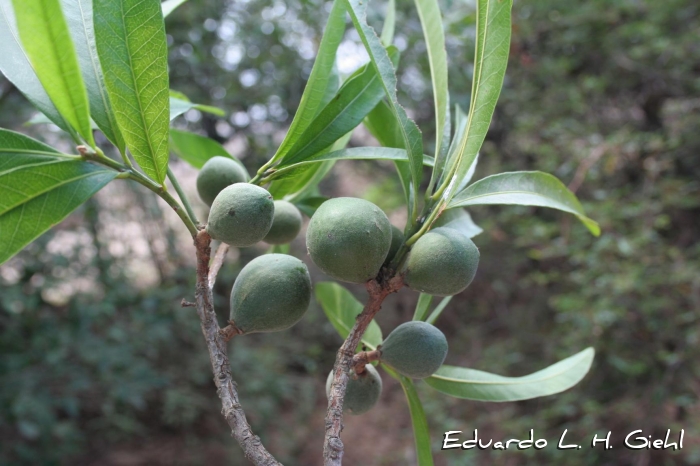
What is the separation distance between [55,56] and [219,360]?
0.36m

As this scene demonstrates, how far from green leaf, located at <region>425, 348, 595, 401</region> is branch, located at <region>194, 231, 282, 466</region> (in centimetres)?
33

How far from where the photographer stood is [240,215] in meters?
0.61

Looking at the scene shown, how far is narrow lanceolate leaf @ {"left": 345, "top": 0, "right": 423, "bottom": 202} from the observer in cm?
66

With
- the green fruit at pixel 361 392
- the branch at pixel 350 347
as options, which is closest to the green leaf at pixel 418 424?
the green fruit at pixel 361 392

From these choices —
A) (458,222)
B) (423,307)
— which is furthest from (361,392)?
(458,222)

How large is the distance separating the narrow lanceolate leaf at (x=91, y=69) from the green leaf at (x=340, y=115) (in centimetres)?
21

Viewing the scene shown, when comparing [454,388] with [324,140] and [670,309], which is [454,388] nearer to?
[324,140]

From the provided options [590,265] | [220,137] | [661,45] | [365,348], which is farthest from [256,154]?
[365,348]

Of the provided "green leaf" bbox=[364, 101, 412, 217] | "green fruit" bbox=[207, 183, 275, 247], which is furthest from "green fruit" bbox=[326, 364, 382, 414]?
"green leaf" bbox=[364, 101, 412, 217]

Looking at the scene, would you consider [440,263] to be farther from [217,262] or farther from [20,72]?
[20,72]

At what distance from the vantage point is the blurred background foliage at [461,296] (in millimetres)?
2467

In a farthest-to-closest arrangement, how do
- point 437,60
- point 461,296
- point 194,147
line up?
point 461,296, point 194,147, point 437,60

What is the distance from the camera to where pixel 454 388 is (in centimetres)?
83

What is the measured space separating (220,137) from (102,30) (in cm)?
320
